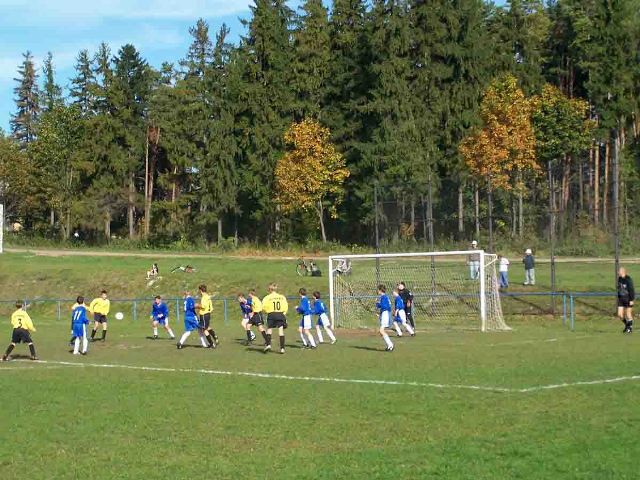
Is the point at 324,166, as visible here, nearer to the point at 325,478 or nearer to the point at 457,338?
the point at 457,338

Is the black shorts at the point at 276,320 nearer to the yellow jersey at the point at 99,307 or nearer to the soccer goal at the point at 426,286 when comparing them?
the soccer goal at the point at 426,286

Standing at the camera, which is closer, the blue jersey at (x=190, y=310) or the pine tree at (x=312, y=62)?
the blue jersey at (x=190, y=310)

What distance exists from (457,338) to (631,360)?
29.5 ft

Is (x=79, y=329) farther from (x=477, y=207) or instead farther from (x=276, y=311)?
(x=477, y=207)

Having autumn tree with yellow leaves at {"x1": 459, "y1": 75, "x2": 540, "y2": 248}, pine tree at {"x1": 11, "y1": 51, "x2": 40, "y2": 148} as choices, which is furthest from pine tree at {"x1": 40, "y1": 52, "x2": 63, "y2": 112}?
autumn tree with yellow leaves at {"x1": 459, "y1": 75, "x2": 540, "y2": 248}

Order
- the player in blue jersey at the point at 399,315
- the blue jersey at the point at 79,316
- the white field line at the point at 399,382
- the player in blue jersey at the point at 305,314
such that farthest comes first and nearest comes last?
the player in blue jersey at the point at 399,315, the player in blue jersey at the point at 305,314, the blue jersey at the point at 79,316, the white field line at the point at 399,382

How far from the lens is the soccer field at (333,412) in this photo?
10.1 metres

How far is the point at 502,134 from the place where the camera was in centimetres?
6153

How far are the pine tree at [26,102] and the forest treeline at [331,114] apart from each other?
18393 mm

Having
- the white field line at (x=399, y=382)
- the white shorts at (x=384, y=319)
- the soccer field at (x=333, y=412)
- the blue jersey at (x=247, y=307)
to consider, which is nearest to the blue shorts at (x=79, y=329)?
the soccer field at (x=333, y=412)

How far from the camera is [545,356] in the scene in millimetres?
20172

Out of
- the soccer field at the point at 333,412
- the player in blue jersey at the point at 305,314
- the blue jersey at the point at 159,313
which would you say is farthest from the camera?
the blue jersey at the point at 159,313

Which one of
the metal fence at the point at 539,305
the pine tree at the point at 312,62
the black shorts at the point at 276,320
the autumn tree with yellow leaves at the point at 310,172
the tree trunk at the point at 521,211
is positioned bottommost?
the metal fence at the point at 539,305

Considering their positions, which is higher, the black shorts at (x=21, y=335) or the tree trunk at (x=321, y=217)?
the tree trunk at (x=321, y=217)
